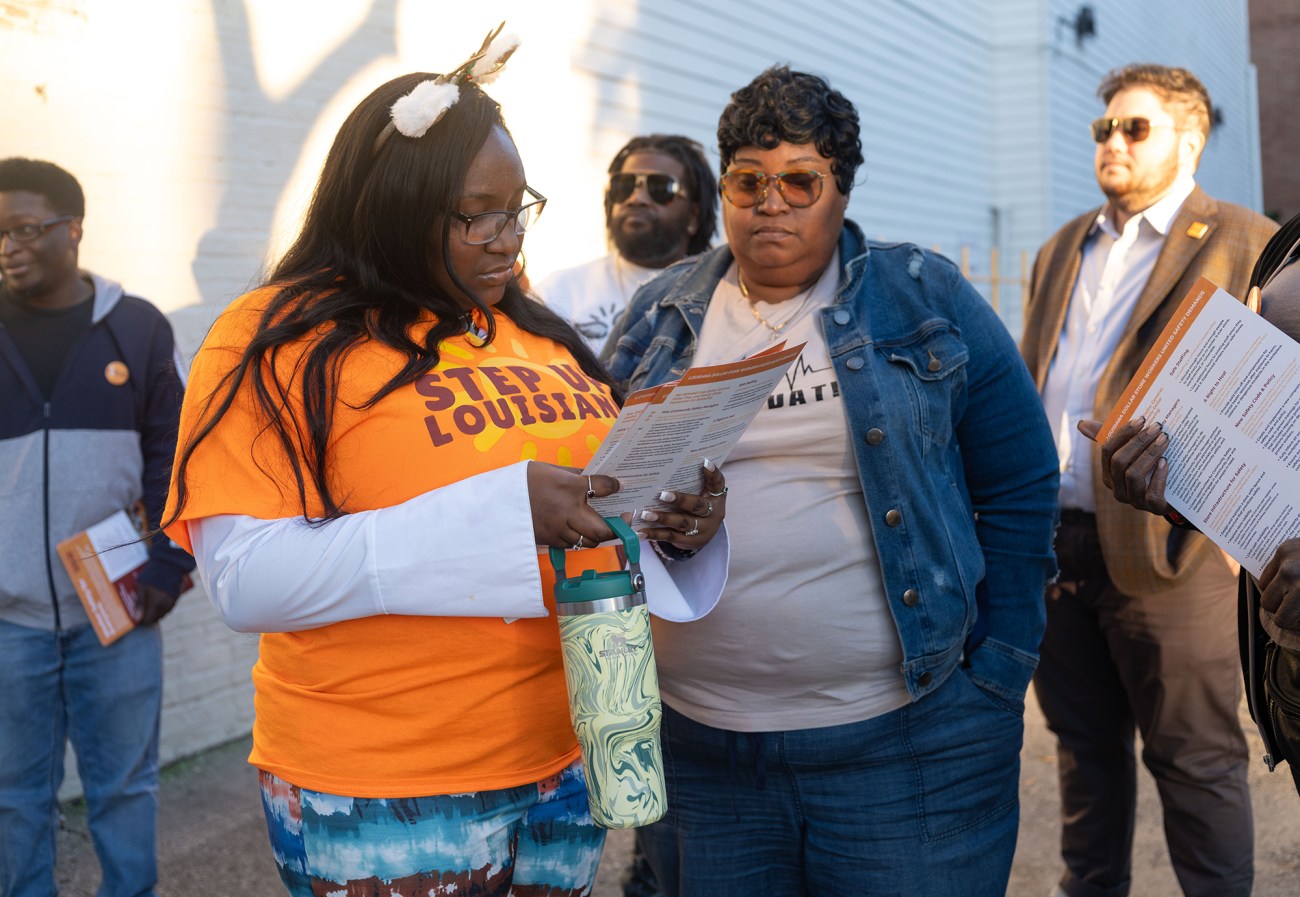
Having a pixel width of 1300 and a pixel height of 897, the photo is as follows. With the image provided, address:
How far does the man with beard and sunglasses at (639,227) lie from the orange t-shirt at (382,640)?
2.47m

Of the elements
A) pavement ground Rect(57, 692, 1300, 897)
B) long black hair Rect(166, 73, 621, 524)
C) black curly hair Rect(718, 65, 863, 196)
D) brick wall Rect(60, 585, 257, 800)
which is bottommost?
pavement ground Rect(57, 692, 1300, 897)

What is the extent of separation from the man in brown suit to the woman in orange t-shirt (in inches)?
74.7

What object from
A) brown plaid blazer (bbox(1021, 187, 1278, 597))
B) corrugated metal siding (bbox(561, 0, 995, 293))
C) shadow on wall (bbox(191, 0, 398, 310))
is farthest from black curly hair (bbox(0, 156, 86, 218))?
corrugated metal siding (bbox(561, 0, 995, 293))

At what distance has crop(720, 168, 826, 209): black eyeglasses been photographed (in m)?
2.38

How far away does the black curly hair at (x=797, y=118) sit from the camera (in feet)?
7.84

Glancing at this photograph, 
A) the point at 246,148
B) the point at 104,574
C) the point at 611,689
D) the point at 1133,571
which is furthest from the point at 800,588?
the point at 246,148

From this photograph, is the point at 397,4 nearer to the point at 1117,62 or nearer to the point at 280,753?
the point at 280,753

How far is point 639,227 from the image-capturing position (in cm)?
445

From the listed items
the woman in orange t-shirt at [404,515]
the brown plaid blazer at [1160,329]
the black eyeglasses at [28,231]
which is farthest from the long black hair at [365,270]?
the brown plaid blazer at [1160,329]

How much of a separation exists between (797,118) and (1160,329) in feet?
5.38

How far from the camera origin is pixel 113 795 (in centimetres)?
361

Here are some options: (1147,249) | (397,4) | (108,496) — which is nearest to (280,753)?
(108,496)

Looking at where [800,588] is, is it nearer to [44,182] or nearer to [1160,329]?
[1160,329]

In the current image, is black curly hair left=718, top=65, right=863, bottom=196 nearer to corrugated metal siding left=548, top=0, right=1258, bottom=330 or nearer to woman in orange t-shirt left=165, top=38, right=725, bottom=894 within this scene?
woman in orange t-shirt left=165, top=38, right=725, bottom=894
